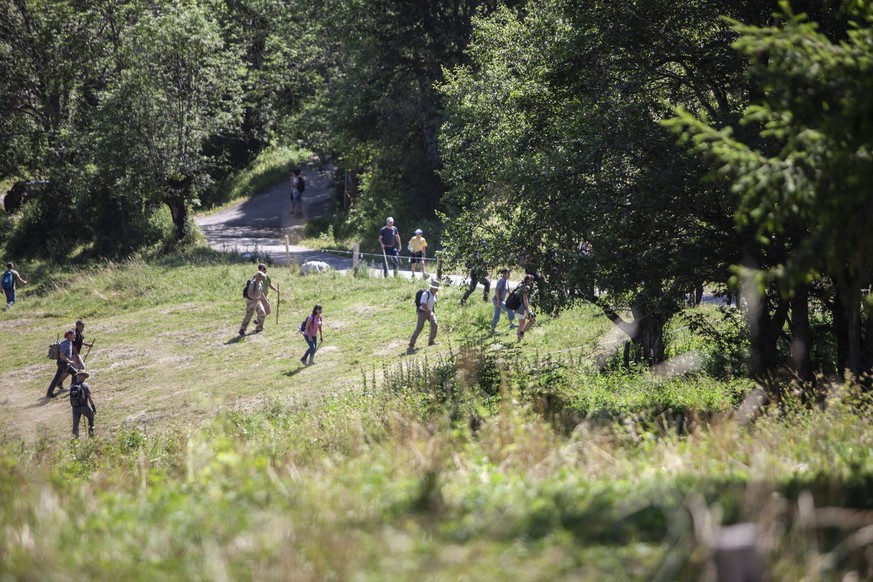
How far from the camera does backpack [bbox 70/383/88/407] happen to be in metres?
15.6

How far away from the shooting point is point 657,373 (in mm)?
15312

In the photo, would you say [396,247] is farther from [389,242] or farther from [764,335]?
[764,335]

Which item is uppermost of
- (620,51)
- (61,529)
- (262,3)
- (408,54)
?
(262,3)

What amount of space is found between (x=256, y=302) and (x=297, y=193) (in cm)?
1984

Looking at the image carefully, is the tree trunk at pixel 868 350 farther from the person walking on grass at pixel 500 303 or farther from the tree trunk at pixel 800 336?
the person walking on grass at pixel 500 303

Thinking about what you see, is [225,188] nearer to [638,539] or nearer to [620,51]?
[620,51]

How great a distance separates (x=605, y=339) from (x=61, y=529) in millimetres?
15192

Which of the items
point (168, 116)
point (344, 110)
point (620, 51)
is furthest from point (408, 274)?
point (620, 51)

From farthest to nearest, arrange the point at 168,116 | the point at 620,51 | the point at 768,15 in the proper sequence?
1. the point at 168,116
2. the point at 620,51
3. the point at 768,15

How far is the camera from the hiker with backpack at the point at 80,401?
15.6 m

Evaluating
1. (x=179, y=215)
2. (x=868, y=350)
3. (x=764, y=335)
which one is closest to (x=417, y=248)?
(x=179, y=215)

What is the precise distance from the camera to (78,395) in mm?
15617

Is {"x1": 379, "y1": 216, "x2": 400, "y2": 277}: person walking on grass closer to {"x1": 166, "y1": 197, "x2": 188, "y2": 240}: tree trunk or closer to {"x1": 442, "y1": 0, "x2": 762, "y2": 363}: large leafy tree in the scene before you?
{"x1": 166, "y1": 197, "x2": 188, "y2": 240}: tree trunk

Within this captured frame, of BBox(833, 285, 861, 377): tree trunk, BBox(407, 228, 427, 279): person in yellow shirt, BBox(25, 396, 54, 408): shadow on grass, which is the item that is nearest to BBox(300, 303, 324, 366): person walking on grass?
BBox(25, 396, 54, 408): shadow on grass
